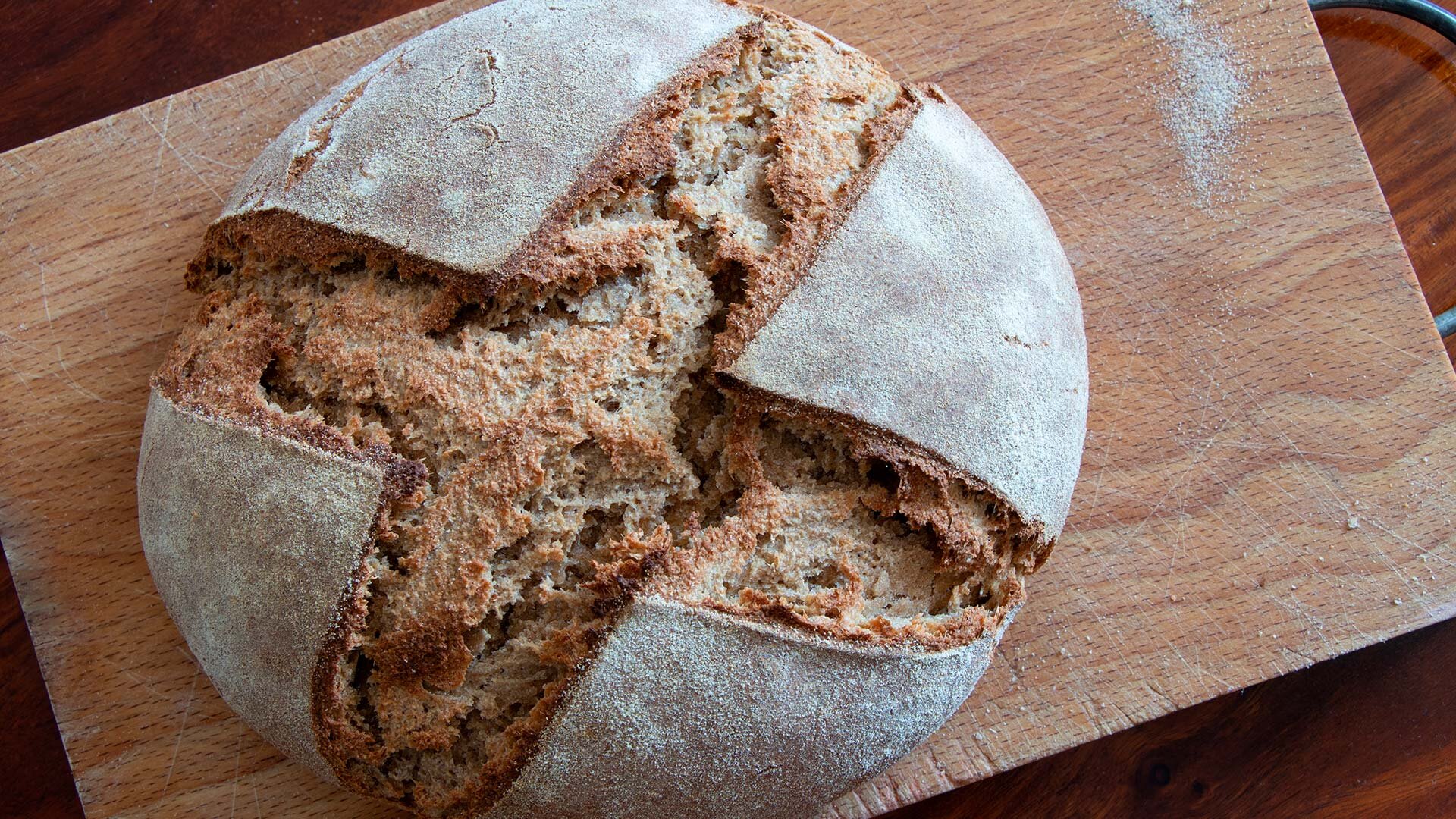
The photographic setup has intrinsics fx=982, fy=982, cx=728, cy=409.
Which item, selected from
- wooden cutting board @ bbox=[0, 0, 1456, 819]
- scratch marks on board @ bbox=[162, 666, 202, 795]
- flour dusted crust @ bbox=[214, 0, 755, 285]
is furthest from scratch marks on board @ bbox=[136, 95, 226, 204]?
scratch marks on board @ bbox=[162, 666, 202, 795]

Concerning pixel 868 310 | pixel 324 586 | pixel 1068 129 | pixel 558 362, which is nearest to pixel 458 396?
pixel 558 362

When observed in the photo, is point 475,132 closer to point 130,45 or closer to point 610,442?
point 610,442

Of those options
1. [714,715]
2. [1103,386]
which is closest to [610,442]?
[714,715]

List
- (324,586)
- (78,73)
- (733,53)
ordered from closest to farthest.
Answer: (324,586)
(733,53)
(78,73)

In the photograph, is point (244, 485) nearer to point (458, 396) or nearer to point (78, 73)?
point (458, 396)

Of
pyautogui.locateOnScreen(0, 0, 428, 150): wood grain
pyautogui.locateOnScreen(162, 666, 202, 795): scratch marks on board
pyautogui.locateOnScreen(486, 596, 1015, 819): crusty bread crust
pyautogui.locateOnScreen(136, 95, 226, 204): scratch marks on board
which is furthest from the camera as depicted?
pyautogui.locateOnScreen(0, 0, 428, 150): wood grain

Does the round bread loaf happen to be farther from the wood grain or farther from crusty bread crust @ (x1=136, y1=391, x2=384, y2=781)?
the wood grain

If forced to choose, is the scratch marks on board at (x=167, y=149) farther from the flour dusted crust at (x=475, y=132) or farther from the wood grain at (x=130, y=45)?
the flour dusted crust at (x=475, y=132)

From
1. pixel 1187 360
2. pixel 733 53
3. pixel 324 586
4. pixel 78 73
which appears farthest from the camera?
pixel 78 73
